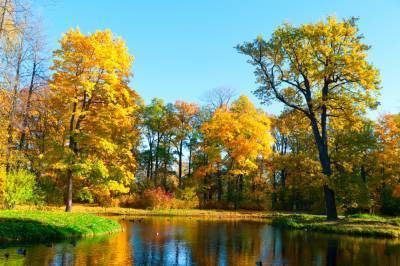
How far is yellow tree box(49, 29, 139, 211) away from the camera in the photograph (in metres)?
26.4

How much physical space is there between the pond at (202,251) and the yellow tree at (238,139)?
25771mm

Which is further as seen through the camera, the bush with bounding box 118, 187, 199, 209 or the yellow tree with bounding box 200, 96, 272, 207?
the yellow tree with bounding box 200, 96, 272, 207

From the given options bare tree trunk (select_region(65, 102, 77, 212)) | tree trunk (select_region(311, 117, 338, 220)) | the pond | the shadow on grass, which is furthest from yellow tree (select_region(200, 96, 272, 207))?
the shadow on grass

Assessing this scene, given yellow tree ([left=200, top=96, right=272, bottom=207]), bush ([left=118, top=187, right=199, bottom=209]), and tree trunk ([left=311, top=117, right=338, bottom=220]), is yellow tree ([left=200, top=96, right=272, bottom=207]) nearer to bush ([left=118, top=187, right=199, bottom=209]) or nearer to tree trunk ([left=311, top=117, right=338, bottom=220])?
bush ([left=118, top=187, right=199, bottom=209])

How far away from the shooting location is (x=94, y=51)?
26.6 meters

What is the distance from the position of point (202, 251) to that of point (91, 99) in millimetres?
16465

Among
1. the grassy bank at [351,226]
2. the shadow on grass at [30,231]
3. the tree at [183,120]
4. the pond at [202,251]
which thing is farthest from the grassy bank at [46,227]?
the tree at [183,120]

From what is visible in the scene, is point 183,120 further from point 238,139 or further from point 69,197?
point 69,197

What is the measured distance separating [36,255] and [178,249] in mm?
5463

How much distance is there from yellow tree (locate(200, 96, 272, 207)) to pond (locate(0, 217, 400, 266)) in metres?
25.8

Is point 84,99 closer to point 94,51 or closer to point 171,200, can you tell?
point 94,51

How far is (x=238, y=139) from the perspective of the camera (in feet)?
156

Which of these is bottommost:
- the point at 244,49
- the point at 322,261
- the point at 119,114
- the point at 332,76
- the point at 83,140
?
the point at 322,261

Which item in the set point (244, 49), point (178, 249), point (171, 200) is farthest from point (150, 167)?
point (178, 249)
